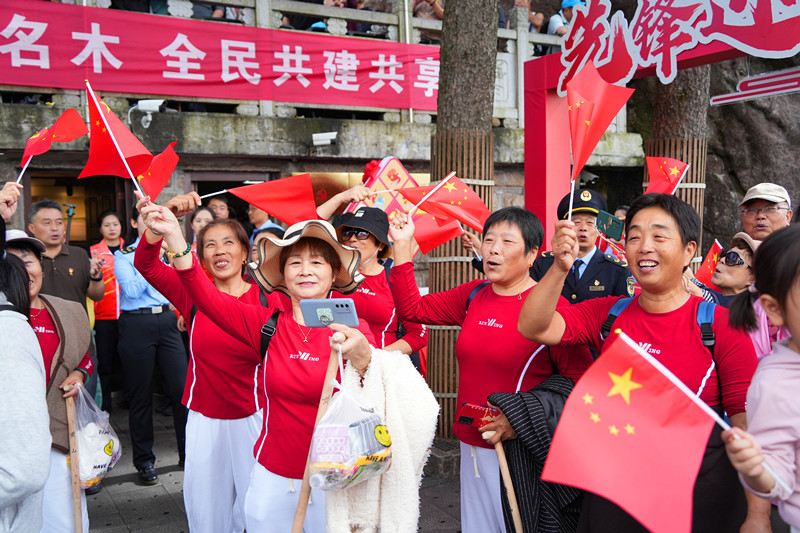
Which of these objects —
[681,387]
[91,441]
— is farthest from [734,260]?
[91,441]

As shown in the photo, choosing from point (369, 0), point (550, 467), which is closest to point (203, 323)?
point (550, 467)

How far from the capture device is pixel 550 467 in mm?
1781

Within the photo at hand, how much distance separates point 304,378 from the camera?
2602mm

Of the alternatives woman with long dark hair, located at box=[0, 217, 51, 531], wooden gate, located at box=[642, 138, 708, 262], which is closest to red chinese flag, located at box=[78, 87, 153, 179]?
woman with long dark hair, located at box=[0, 217, 51, 531]

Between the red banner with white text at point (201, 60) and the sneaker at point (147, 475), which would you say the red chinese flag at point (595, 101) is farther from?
the red banner with white text at point (201, 60)

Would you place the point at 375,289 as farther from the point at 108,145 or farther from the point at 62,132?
the point at 62,132

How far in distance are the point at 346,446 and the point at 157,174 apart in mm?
2156

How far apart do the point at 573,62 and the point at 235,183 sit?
4.65 m

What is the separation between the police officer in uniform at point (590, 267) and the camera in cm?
409

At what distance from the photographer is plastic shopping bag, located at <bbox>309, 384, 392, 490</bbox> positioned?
84.6 inches

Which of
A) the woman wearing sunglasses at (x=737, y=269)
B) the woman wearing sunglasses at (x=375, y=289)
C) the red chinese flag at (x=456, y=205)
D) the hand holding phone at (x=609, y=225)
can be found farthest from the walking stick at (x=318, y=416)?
the hand holding phone at (x=609, y=225)

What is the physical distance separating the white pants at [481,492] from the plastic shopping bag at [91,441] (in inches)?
73.8

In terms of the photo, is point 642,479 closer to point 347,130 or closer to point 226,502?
point 226,502

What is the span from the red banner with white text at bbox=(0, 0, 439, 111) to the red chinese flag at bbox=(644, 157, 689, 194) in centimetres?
444
